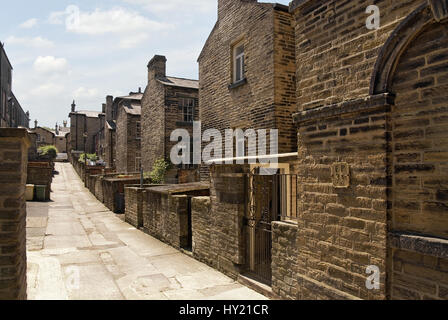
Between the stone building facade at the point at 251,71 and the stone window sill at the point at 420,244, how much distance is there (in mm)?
5546

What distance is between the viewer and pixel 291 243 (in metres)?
5.24

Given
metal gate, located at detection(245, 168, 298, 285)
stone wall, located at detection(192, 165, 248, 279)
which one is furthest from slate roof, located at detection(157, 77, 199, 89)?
metal gate, located at detection(245, 168, 298, 285)

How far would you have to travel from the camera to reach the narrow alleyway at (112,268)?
6.09 meters

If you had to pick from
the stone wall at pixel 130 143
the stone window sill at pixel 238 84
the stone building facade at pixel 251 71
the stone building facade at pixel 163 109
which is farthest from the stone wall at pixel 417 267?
the stone wall at pixel 130 143

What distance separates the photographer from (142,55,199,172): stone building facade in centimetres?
2048

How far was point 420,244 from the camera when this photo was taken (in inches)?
130

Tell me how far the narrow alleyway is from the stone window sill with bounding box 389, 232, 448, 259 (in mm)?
3110

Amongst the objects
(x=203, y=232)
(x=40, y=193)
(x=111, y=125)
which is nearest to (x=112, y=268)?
(x=203, y=232)

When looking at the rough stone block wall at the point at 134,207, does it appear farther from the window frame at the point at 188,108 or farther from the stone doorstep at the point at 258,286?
the window frame at the point at 188,108

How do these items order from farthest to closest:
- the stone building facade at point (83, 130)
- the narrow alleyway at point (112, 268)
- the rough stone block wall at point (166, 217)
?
the stone building facade at point (83, 130) < the rough stone block wall at point (166, 217) < the narrow alleyway at point (112, 268)

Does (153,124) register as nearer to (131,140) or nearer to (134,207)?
(131,140)

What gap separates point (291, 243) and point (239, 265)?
1.89m
